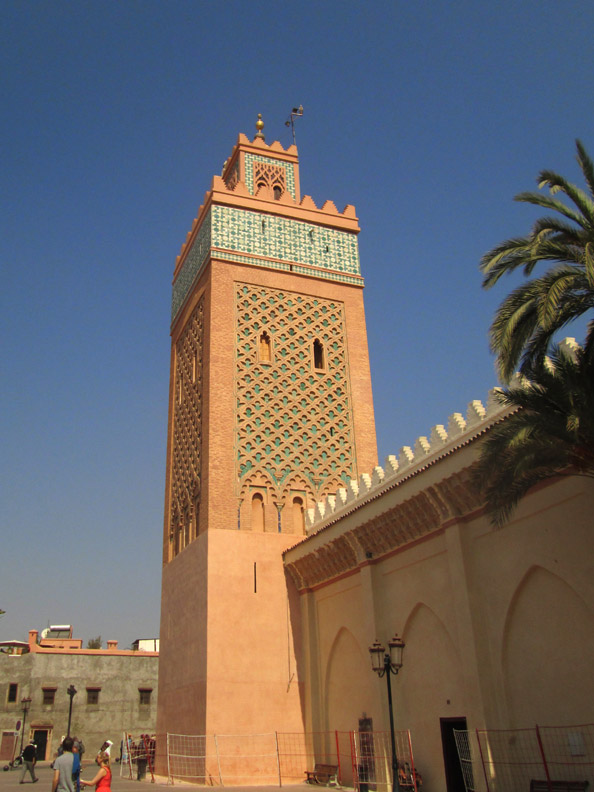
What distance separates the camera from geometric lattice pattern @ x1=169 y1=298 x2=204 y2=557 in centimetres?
1388

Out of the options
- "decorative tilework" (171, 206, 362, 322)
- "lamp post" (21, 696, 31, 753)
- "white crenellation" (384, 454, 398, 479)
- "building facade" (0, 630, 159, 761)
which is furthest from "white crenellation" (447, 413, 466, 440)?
"building facade" (0, 630, 159, 761)

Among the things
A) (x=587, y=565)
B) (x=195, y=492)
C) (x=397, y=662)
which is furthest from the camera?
(x=195, y=492)

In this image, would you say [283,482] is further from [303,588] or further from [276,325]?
[276,325]

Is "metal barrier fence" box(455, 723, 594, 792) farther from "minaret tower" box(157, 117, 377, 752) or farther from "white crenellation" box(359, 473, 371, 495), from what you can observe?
"minaret tower" box(157, 117, 377, 752)

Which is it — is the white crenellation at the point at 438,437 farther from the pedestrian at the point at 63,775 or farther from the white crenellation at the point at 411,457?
the pedestrian at the point at 63,775

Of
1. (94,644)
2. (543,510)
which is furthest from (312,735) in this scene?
(94,644)

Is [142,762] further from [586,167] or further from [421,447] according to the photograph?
[586,167]

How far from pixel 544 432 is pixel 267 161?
471 inches

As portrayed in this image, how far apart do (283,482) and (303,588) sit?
1.85m

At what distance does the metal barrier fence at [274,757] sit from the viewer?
34.3 ft

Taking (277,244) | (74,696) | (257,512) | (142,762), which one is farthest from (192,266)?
(74,696)

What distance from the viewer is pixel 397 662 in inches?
319

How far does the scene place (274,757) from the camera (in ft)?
37.8

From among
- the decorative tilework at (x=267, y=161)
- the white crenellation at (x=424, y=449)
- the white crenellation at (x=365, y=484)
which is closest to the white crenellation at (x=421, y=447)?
the white crenellation at (x=424, y=449)
